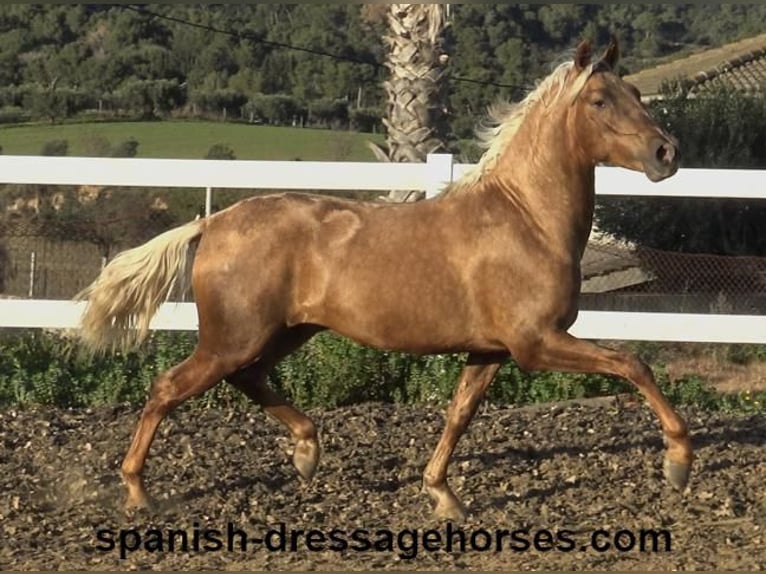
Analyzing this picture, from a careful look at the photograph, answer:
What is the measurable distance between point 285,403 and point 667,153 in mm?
2091

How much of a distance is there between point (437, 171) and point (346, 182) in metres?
0.58

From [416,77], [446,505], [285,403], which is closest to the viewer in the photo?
[446,505]

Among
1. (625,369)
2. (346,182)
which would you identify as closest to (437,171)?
(346,182)

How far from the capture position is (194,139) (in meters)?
34.4

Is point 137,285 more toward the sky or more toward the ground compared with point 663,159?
more toward the ground

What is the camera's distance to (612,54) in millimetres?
6324

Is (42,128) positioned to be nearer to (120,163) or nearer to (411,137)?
(411,137)

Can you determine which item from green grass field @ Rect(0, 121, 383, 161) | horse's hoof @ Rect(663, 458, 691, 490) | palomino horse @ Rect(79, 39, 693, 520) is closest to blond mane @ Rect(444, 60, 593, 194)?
palomino horse @ Rect(79, 39, 693, 520)

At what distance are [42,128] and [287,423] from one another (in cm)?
3138

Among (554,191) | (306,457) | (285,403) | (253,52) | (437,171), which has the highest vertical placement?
(554,191)

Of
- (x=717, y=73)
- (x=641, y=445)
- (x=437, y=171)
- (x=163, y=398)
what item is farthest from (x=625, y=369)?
(x=717, y=73)

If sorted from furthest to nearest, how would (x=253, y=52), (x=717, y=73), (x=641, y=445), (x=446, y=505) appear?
(x=253, y=52)
(x=717, y=73)
(x=641, y=445)
(x=446, y=505)

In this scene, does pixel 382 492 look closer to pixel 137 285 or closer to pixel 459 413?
pixel 459 413

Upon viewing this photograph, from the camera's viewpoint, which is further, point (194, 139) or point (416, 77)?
point (194, 139)
